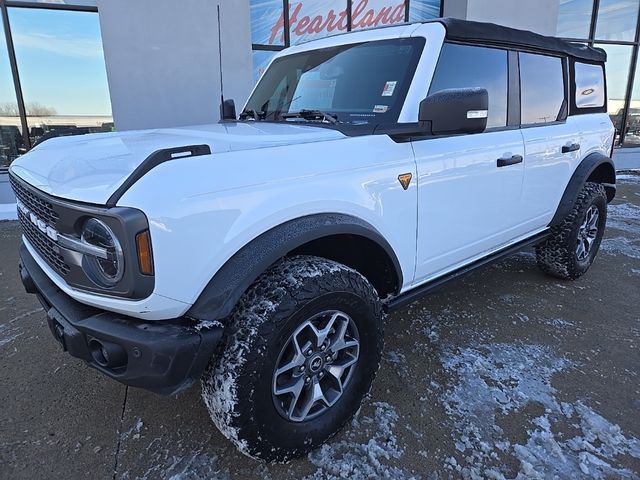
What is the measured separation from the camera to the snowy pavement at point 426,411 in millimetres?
2020

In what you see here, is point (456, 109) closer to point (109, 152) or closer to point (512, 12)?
point (109, 152)

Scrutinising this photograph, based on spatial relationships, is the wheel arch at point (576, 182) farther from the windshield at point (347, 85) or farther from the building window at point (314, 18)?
the building window at point (314, 18)

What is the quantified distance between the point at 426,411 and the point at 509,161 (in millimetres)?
1628

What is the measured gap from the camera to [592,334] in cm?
315

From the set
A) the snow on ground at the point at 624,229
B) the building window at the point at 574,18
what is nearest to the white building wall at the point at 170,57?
the snow on ground at the point at 624,229

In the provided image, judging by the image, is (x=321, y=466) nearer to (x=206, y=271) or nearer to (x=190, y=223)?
(x=206, y=271)

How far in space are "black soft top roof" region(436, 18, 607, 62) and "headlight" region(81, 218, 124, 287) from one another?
7.01 ft

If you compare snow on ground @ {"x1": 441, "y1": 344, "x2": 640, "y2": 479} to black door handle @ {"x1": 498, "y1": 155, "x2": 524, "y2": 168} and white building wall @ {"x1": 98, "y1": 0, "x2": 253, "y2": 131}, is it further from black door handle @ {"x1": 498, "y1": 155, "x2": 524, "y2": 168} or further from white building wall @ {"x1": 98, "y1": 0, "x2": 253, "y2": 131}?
white building wall @ {"x1": 98, "y1": 0, "x2": 253, "y2": 131}

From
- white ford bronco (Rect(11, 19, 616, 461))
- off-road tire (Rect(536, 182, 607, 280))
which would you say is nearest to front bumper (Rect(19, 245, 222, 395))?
white ford bronco (Rect(11, 19, 616, 461))

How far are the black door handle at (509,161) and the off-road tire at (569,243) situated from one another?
1093 millimetres

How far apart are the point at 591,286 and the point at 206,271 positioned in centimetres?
365

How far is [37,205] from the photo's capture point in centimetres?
200

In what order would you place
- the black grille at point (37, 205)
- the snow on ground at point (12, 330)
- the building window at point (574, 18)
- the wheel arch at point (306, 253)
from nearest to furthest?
1. the wheel arch at point (306, 253)
2. the black grille at point (37, 205)
3. the snow on ground at point (12, 330)
4. the building window at point (574, 18)

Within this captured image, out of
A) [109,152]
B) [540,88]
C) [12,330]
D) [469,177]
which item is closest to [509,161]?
[469,177]
